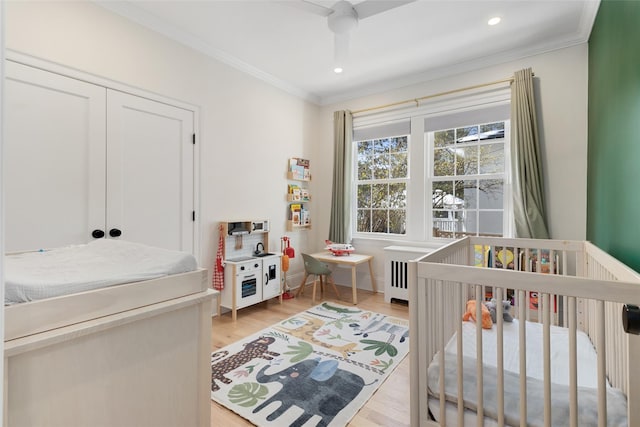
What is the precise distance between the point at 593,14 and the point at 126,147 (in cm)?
373

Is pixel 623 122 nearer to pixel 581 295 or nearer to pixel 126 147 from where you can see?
pixel 581 295

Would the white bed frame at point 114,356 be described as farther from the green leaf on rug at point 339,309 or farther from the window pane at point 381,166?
the window pane at point 381,166

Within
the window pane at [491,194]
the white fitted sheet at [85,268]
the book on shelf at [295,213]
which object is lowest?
the white fitted sheet at [85,268]

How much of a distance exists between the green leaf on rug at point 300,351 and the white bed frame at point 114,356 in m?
1.28

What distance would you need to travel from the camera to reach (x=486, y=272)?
3.67 feet

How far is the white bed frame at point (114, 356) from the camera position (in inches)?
24.1

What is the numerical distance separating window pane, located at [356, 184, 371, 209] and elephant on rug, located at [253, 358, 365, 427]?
235 cm

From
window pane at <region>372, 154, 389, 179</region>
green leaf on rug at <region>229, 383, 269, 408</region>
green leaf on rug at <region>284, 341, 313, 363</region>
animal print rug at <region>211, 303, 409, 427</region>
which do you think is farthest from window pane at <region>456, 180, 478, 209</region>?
green leaf on rug at <region>229, 383, 269, 408</region>

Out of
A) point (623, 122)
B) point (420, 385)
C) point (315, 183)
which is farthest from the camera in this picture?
point (315, 183)

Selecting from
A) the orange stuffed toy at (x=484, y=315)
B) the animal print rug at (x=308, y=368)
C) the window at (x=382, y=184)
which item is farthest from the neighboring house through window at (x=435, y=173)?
the orange stuffed toy at (x=484, y=315)

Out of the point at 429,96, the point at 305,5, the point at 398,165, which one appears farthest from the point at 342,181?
the point at 305,5

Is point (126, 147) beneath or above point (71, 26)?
beneath

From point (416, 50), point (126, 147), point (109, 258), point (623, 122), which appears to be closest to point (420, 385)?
point (109, 258)

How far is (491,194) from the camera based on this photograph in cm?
317
